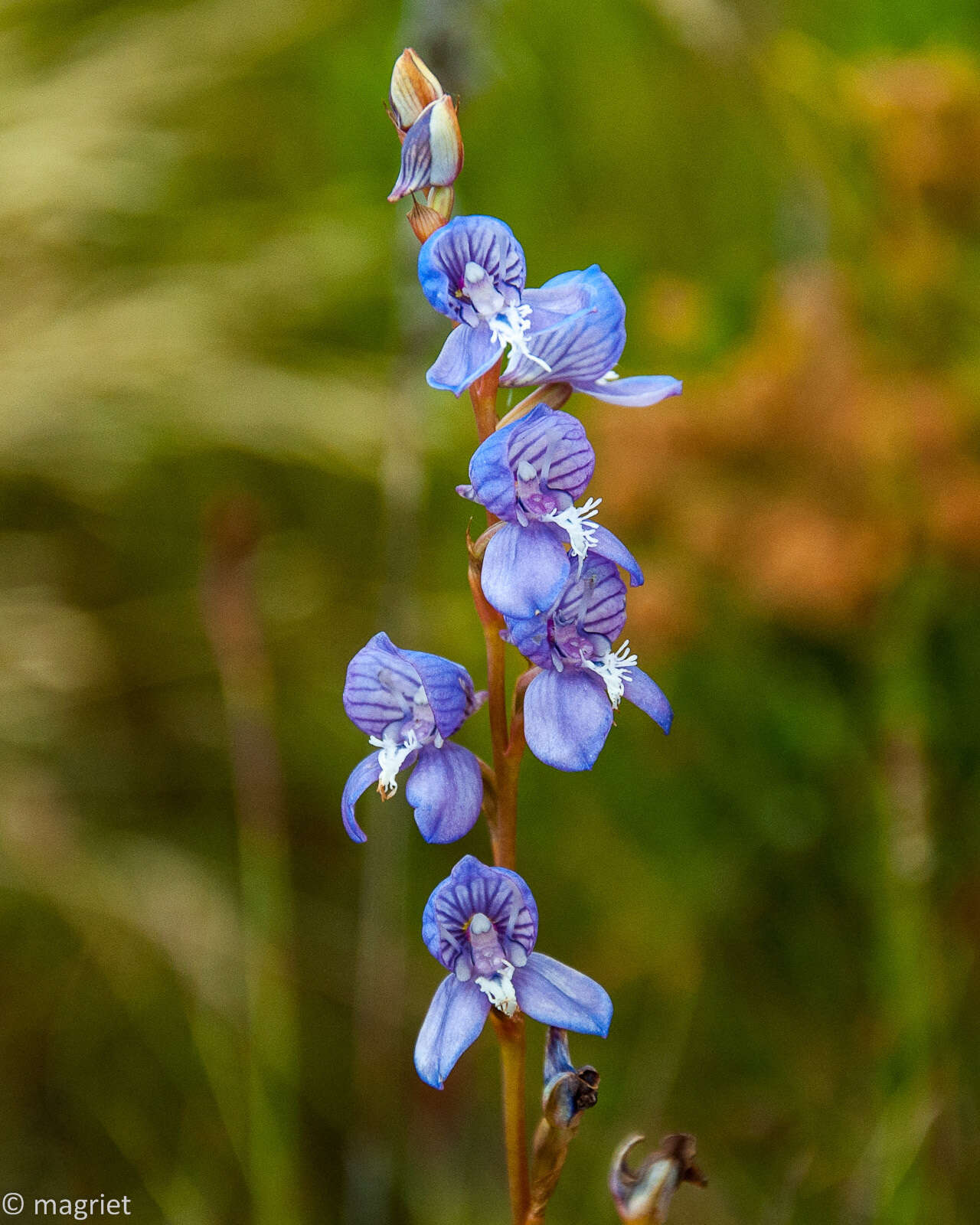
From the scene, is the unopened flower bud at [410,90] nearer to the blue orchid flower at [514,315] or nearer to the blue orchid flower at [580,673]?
the blue orchid flower at [514,315]

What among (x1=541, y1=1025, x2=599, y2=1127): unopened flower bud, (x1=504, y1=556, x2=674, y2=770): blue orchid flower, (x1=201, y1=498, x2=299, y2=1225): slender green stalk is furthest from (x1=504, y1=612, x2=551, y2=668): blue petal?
(x1=201, y1=498, x2=299, y2=1225): slender green stalk

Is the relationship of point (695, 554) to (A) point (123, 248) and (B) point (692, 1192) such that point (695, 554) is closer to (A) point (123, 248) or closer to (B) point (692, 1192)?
(B) point (692, 1192)

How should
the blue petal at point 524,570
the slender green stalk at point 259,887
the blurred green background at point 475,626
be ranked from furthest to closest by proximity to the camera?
1. the blurred green background at point 475,626
2. the slender green stalk at point 259,887
3. the blue petal at point 524,570

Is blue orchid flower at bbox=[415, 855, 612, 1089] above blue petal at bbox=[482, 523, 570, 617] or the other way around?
the other way around

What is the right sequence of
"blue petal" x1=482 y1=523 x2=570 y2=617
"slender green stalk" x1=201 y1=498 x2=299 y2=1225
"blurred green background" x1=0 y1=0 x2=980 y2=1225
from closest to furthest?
"blue petal" x1=482 y1=523 x2=570 y2=617 < "slender green stalk" x1=201 y1=498 x2=299 y2=1225 < "blurred green background" x1=0 y1=0 x2=980 y2=1225

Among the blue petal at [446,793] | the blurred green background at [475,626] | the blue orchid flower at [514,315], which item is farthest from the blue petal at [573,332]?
the blurred green background at [475,626]

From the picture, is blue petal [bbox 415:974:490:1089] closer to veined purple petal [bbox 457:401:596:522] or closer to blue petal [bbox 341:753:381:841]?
blue petal [bbox 341:753:381:841]

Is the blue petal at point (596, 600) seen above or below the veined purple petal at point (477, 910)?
above

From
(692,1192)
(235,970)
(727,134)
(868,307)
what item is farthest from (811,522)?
(727,134)
